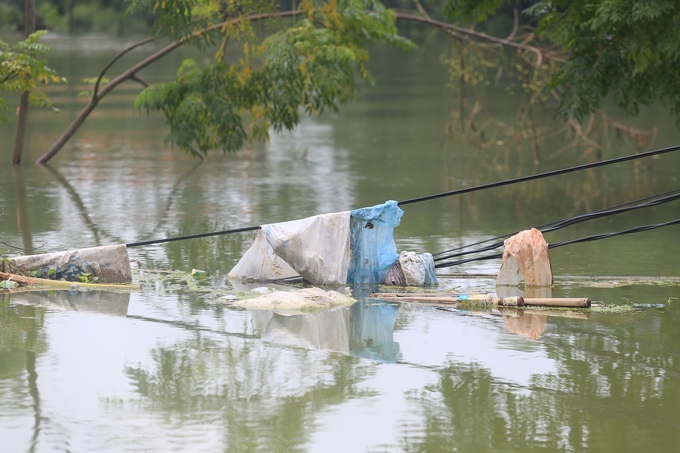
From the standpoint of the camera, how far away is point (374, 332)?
33.1ft

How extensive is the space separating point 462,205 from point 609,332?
7990mm

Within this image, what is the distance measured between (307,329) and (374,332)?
22.8 inches

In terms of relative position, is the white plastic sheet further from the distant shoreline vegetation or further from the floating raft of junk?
the distant shoreline vegetation

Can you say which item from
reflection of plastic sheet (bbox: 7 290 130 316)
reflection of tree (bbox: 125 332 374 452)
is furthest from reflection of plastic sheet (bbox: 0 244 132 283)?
reflection of tree (bbox: 125 332 374 452)

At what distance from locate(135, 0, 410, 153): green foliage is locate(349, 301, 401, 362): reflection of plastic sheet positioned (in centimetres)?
836

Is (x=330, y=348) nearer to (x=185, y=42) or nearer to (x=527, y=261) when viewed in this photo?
(x=527, y=261)

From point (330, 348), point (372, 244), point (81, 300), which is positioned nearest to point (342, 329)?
point (330, 348)

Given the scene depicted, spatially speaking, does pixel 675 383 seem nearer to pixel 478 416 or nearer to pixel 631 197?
pixel 478 416

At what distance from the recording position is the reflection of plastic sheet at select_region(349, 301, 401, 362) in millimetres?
9469

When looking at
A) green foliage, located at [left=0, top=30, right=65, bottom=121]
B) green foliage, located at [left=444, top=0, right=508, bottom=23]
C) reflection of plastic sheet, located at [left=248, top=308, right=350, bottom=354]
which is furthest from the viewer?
green foliage, located at [left=444, top=0, right=508, bottom=23]

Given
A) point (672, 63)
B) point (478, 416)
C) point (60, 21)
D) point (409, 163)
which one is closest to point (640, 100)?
point (672, 63)

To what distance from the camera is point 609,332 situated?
32.8 feet

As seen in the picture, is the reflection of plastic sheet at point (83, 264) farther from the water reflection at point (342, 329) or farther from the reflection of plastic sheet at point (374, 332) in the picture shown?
the reflection of plastic sheet at point (374, 332)

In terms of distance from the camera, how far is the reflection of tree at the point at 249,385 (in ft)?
25.1
